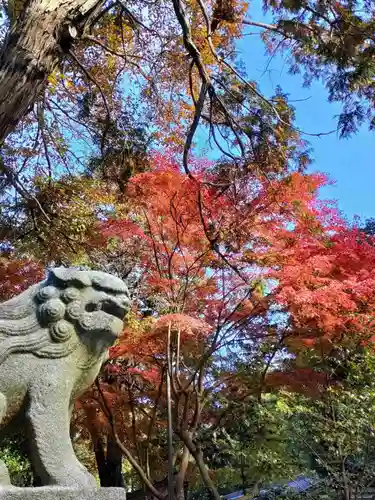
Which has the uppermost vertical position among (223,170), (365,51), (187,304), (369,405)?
(365,51)

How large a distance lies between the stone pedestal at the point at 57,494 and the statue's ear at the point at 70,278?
3.10ft

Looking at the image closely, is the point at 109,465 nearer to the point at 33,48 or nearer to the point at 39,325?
the point at 39,325

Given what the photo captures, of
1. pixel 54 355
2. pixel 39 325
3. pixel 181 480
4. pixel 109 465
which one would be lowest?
pixel 109 465

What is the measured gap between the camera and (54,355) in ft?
8.10

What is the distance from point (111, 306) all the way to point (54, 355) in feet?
1.22

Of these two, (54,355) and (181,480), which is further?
(181,480)

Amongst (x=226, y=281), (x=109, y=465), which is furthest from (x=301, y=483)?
(x=226, y=281)

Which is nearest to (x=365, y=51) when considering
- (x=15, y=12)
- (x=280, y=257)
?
(x=280, y=257)

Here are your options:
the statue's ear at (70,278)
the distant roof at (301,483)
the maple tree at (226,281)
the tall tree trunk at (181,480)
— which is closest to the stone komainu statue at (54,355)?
the statue's ear at (70,278)

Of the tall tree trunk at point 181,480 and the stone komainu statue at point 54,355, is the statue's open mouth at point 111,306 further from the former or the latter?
the tall tree trunk at point 181,480

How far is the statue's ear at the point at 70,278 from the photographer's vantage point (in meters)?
2.64

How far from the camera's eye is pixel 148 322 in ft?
21.9

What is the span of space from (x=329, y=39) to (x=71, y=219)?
13.0ft

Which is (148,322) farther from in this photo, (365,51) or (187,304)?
(365,51)
